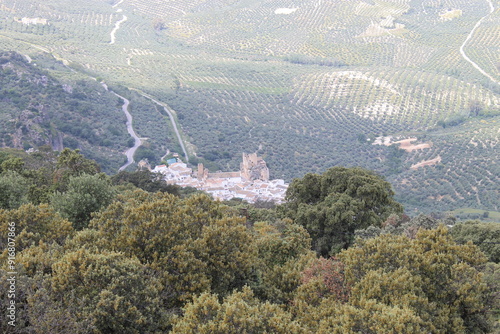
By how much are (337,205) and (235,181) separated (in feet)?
92.2

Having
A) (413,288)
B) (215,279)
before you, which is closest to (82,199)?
(215,279)

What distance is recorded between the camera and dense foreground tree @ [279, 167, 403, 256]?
70.9 feet

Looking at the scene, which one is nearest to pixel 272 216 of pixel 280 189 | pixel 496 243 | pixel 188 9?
pixel 496 243

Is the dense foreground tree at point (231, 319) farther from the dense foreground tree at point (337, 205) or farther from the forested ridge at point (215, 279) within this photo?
the dense foreground tree at point (337, 205)

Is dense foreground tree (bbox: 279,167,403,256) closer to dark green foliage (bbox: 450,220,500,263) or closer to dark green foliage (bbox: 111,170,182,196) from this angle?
dark green foliage (bbox: 450,220,500,263)

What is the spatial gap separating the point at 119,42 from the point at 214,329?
94.1 metres

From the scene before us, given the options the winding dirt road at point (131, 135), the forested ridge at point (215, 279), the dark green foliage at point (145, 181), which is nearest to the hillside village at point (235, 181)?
the winding dirt road at point (131, 135)

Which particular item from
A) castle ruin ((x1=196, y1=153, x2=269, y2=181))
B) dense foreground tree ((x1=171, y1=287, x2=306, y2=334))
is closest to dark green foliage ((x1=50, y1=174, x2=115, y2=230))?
dense foreground tree ((x1=171, y1=287, x2=306, y2=334))

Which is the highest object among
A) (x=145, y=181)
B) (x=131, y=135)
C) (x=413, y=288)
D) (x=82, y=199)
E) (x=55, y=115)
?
(x=413, y=288)

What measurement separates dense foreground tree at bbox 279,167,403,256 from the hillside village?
17.5m

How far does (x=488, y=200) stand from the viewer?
145ft

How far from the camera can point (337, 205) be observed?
21.8m

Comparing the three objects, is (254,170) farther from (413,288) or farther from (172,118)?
(413,288)

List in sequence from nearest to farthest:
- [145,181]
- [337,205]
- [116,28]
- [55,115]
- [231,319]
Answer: [231,319], [337,205], [145,181], [55,115], [116,28]
